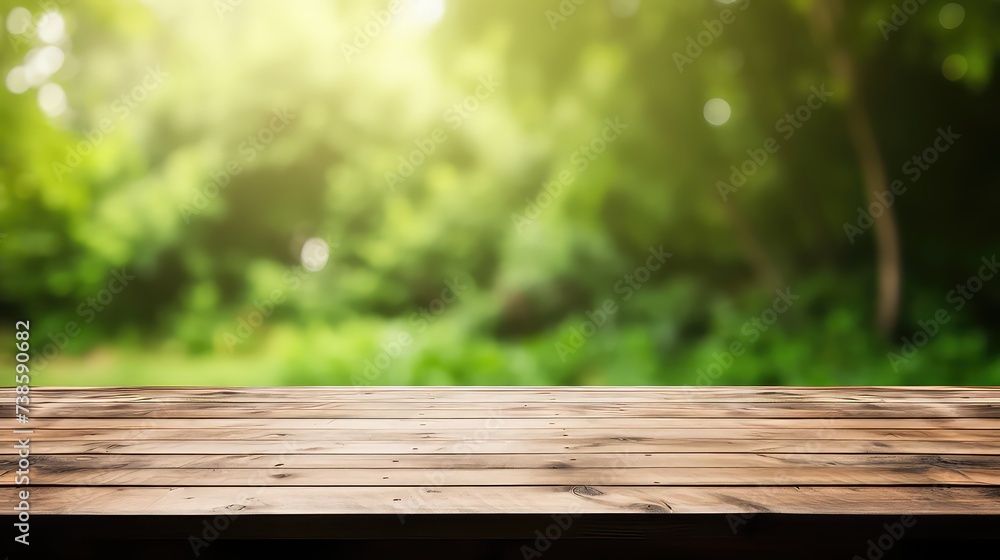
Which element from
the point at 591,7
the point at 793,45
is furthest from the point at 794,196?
the point at 591,7

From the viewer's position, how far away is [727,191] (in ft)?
16.1

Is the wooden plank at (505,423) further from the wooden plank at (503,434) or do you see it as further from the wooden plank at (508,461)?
the wooden plank at (508,461)

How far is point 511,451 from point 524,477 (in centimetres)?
16

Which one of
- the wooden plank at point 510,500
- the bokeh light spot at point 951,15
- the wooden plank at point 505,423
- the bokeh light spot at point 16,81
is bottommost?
the wooden plank at point 510,500

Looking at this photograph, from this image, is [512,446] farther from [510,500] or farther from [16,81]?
[16,81]

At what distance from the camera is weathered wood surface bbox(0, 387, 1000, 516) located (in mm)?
1116

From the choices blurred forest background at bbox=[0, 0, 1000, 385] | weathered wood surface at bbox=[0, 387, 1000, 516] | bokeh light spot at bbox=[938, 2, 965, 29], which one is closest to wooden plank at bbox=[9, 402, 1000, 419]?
weathered wood surface at bbox=[0, 387, 1000, 516]

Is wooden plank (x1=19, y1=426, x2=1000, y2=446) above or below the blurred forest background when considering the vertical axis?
below

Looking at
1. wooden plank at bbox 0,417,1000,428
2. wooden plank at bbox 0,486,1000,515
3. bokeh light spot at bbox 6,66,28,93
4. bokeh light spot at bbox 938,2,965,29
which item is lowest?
wooden plank at bbox 0,486,1000,515

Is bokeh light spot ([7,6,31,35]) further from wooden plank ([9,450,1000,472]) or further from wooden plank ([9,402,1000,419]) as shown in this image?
wooden plank ([9,450,1000,472])

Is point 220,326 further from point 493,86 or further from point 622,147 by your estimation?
point 622,147

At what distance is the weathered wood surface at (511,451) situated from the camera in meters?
1.12

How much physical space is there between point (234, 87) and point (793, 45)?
514 centimetres

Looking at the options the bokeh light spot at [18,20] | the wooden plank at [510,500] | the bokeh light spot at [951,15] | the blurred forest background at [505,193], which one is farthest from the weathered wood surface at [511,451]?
the bokeh light spot at [18,20]
